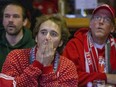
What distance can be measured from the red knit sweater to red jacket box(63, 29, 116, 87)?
0.23 metres

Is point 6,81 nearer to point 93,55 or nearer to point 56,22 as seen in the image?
point 56,22

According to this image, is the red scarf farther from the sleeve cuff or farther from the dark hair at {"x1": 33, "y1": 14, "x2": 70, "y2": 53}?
the sleeve cuff

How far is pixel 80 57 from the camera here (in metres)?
2.48

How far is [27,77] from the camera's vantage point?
79.9 inches

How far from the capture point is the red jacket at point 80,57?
242cm

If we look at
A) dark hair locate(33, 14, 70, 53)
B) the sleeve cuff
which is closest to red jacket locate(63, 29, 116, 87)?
dark hair locate(33, 14, 70, 53)

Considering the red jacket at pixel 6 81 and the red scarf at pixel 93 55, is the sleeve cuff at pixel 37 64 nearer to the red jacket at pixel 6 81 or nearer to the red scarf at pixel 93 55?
the red jacket at pixel 6 81

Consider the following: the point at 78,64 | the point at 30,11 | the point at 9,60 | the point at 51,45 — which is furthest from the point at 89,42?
the point at 30,11

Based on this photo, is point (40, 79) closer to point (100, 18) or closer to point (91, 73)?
point (91, 73)

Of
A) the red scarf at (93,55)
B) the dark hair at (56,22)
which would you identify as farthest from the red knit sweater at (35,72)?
the red scarf at (93,55)

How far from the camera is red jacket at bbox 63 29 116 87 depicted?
2.42 meters

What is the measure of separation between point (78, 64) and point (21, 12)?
69 cm

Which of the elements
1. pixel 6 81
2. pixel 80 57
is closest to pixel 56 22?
pixel 80 57

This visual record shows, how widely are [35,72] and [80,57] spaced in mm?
546
